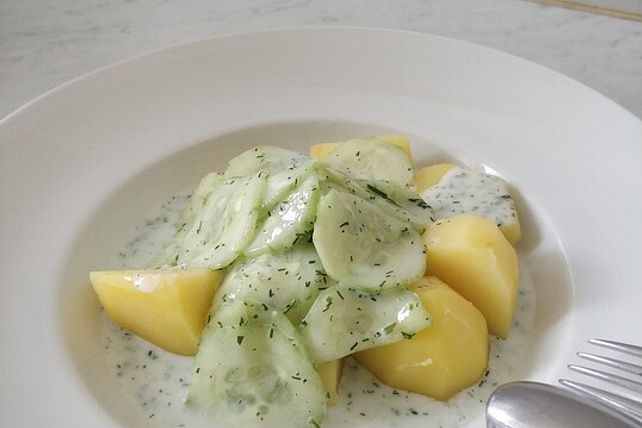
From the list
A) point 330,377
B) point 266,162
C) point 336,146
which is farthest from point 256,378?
point 336,146

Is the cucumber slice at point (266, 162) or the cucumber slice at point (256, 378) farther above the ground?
the cucumber slice at point (266, 162)

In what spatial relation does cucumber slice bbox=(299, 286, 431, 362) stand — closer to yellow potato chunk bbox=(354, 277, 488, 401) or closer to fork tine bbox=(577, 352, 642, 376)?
yellow potato chunk bbox=(354, 277, 488, 401)

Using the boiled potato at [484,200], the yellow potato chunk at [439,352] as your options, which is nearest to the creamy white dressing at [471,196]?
the boiled potato at [484,200]

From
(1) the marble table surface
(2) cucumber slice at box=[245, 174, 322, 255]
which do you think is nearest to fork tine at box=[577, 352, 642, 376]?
(2) cucumber slice at box=[245, 174, 322, 255]

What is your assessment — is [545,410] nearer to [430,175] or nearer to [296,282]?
[296,282]

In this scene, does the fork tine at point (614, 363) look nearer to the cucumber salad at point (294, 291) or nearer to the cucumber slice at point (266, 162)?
the cucumber salad at point (294, 291)

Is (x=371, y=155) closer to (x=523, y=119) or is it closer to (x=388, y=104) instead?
(x=388, y=104)

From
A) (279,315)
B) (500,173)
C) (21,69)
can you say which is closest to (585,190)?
(500,173)
